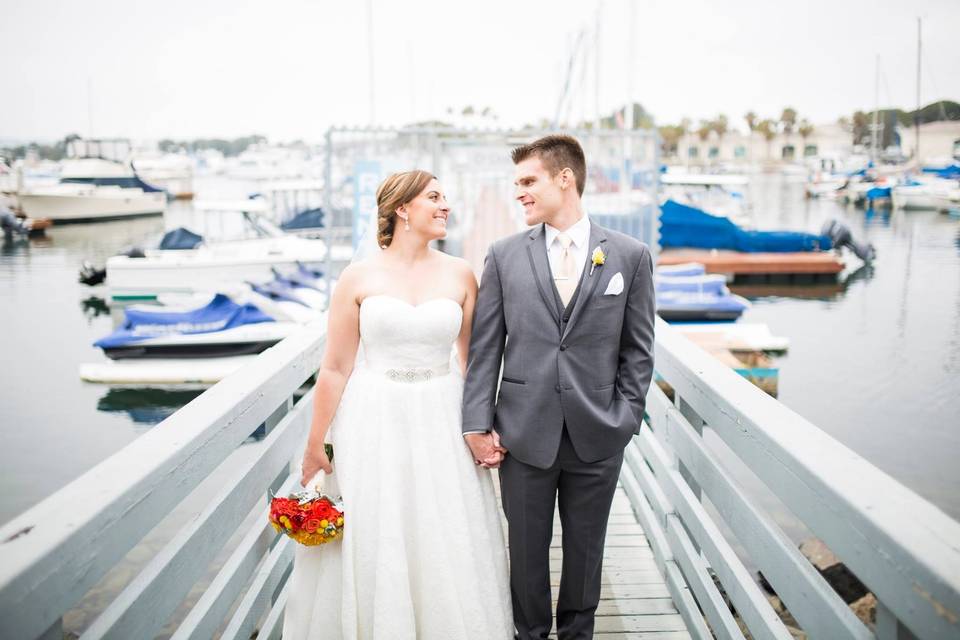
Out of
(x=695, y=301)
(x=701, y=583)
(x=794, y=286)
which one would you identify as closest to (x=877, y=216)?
(x=794, y=286)

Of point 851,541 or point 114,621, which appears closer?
point 851,541

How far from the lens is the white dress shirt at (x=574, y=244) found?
2.67m

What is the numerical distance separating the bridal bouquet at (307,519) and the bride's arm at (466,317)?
0.70m

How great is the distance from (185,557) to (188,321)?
41.4 feet

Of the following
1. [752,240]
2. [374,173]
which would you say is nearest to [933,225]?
[752,240]

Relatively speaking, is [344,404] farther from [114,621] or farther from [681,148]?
[681,148]

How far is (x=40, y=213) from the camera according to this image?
48.6m

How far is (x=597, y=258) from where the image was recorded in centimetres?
257

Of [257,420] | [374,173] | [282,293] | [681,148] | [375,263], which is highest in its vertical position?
[681,148]

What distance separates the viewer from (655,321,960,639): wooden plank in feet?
4.27

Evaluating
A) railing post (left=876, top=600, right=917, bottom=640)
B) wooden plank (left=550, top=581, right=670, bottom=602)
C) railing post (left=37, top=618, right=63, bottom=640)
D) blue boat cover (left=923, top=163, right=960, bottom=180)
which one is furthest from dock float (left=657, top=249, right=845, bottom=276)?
blue boat cover (left=923, top=163, right=960, bottom=180)

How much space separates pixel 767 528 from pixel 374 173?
797cm

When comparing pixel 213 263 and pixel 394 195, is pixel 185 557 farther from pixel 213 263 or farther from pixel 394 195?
pixel 213 263

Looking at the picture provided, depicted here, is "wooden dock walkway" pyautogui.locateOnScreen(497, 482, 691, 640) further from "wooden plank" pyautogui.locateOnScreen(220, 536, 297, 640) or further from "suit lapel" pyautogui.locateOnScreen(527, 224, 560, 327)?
"suit lapel" pyautogui.locateOnScreen(527, 224, 560, 327)
